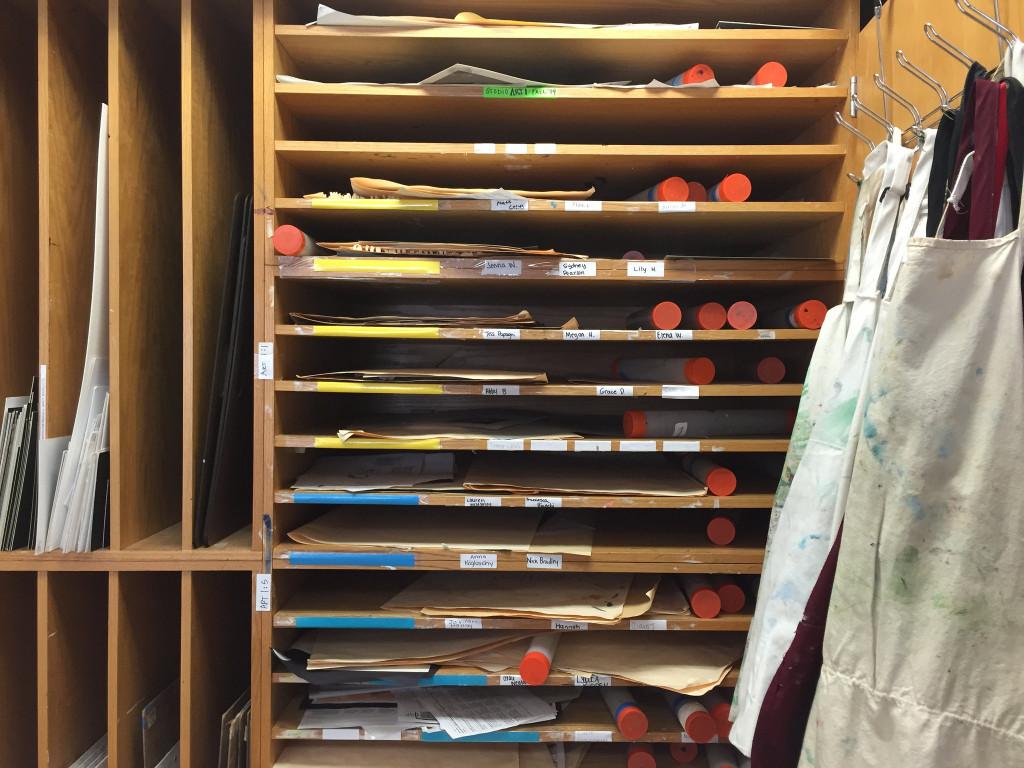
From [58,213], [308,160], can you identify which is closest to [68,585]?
[58,213]

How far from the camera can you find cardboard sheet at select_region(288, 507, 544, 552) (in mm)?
1233

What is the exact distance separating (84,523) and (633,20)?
1.68 metres

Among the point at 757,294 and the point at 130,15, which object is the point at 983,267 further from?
the point at 130,15

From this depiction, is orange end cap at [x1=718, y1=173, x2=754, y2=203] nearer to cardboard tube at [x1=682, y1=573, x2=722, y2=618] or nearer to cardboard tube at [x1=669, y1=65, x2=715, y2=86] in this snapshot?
cardboard tube at [x1=669, y1=65, x2=715, y2=86]

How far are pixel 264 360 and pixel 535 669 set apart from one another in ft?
2.90

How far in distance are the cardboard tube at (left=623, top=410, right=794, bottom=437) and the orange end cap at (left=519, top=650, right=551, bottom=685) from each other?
52cm

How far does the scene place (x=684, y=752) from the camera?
129 cm

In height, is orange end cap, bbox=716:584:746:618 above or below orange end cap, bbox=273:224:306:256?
below

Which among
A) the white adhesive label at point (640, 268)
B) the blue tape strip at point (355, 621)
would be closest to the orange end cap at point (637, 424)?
the white adhesive label at point (640, 268)

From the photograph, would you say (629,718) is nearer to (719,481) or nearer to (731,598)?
(731,598)

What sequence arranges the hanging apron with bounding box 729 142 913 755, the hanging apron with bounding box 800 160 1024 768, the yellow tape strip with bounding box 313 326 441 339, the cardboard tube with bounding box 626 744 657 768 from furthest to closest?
the cardboard tube with bounding box 626 744 657 768, the yellow tape strip with bounding box 313 326 441 339, the hanging apron with bounding box 729 142 913 755, the hanging apron with bounding box 800 160 1024 768

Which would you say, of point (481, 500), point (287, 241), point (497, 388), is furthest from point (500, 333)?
point (287, 241)

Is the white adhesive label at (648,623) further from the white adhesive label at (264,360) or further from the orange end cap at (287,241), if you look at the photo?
the orange end cap at (287,241)

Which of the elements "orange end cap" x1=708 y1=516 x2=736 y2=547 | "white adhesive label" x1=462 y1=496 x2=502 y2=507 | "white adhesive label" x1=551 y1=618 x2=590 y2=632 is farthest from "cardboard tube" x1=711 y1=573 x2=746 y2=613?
"white adhesive label" x1=462 y1=496 x2=502 y2=507
